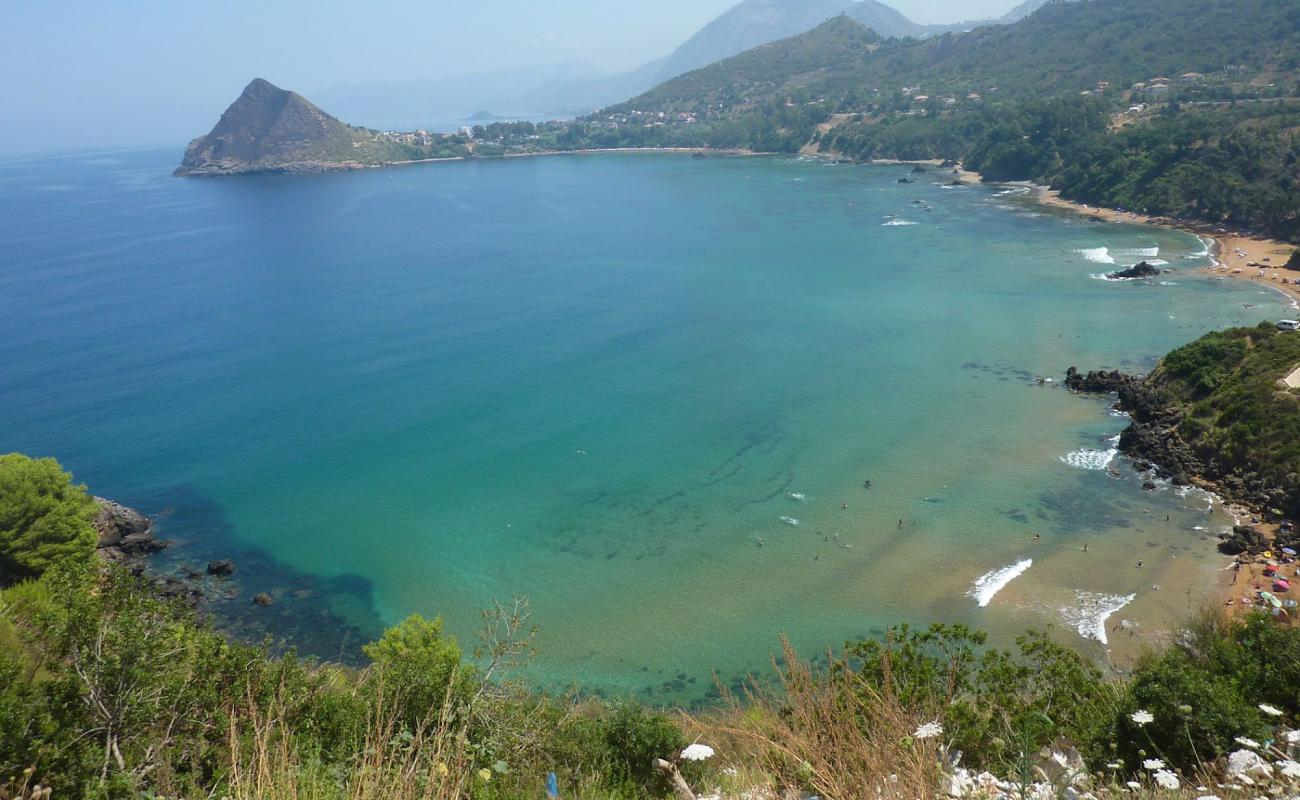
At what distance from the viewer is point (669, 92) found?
634ft

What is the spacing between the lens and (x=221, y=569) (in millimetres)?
25750

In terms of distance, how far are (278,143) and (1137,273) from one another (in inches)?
5601

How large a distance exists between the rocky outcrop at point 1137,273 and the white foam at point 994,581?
37354mm

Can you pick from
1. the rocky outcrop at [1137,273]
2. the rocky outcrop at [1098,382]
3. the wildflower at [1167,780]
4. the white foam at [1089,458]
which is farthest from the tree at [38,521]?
the rocky outcrop at [1137,273]

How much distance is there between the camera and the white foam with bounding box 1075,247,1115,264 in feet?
188

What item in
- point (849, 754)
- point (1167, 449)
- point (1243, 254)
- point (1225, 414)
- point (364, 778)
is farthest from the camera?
point (1243, 254)

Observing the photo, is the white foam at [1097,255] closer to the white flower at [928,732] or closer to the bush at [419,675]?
the bush at [419,675]

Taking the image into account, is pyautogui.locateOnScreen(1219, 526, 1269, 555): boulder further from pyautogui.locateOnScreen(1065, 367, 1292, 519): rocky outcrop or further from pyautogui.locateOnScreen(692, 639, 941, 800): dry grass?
pyautogui.locateOnScreen(692, 639, 941, 800): dry grass

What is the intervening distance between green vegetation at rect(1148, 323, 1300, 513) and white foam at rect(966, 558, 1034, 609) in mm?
9585

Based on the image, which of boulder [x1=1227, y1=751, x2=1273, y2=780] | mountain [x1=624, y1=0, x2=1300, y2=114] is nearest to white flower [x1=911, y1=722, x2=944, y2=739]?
boulder [x1=1227, y1=751, x2=1273, y2=780]

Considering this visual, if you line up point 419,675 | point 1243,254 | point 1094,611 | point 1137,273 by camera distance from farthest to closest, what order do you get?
1. point 1243,254
2. point 1137,273
3. point 1094,611
4. point 419,675

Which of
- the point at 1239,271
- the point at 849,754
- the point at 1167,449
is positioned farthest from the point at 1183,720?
the point at 1239,271

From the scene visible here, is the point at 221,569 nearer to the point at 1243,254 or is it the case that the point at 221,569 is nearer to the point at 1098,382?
the point at 1098,382

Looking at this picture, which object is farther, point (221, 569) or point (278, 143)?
point (278, 143)
